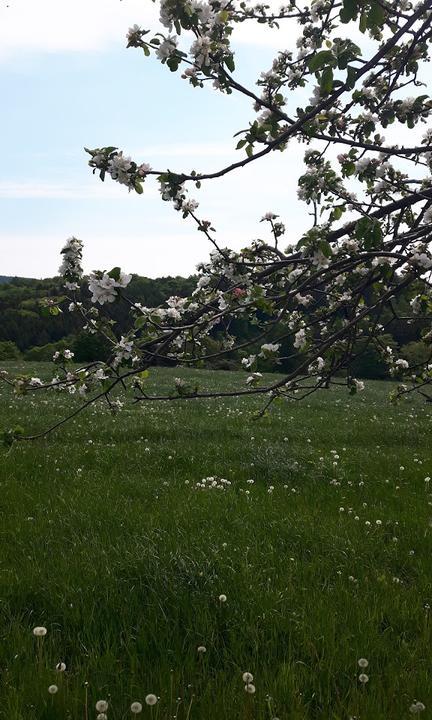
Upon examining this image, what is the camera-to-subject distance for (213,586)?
3.47m

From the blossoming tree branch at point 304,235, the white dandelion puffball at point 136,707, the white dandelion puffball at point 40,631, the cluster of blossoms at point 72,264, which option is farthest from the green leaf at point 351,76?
the white dandelion puffball at point 40,631

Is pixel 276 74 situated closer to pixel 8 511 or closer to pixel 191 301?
pixel 191 301

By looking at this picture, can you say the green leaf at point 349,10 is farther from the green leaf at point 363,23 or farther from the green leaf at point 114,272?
the green leaf at point 114,272

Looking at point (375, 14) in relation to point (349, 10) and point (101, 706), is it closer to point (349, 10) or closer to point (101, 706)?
point (349, 10)

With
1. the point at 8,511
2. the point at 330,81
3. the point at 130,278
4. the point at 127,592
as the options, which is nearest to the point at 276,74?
the point at 330,81

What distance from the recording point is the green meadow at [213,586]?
2.53 m

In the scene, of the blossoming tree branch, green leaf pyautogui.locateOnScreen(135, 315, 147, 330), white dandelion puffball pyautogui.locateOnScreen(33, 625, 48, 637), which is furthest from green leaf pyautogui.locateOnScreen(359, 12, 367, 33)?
white dandelion puffball pyautogui.locateOnScreen(33, 625, 48, 637)

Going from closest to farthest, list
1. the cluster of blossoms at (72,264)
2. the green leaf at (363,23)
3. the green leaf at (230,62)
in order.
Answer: the green leaf at (363,23), the green leaf at (230,62), the cluster of blossoms at (72,264)

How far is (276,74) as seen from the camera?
386cm

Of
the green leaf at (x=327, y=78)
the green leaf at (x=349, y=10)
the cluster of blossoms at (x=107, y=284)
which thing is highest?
the green leaf at (x=349, y=10)

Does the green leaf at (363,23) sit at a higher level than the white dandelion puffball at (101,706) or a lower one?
higher

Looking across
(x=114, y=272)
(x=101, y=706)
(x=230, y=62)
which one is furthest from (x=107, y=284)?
(x=101, y=706)

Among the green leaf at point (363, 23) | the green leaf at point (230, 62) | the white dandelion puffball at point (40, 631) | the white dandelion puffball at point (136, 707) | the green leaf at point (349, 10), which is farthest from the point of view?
the white dandelion puffball at point (40, 631)

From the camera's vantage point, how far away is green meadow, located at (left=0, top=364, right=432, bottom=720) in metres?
2.53
